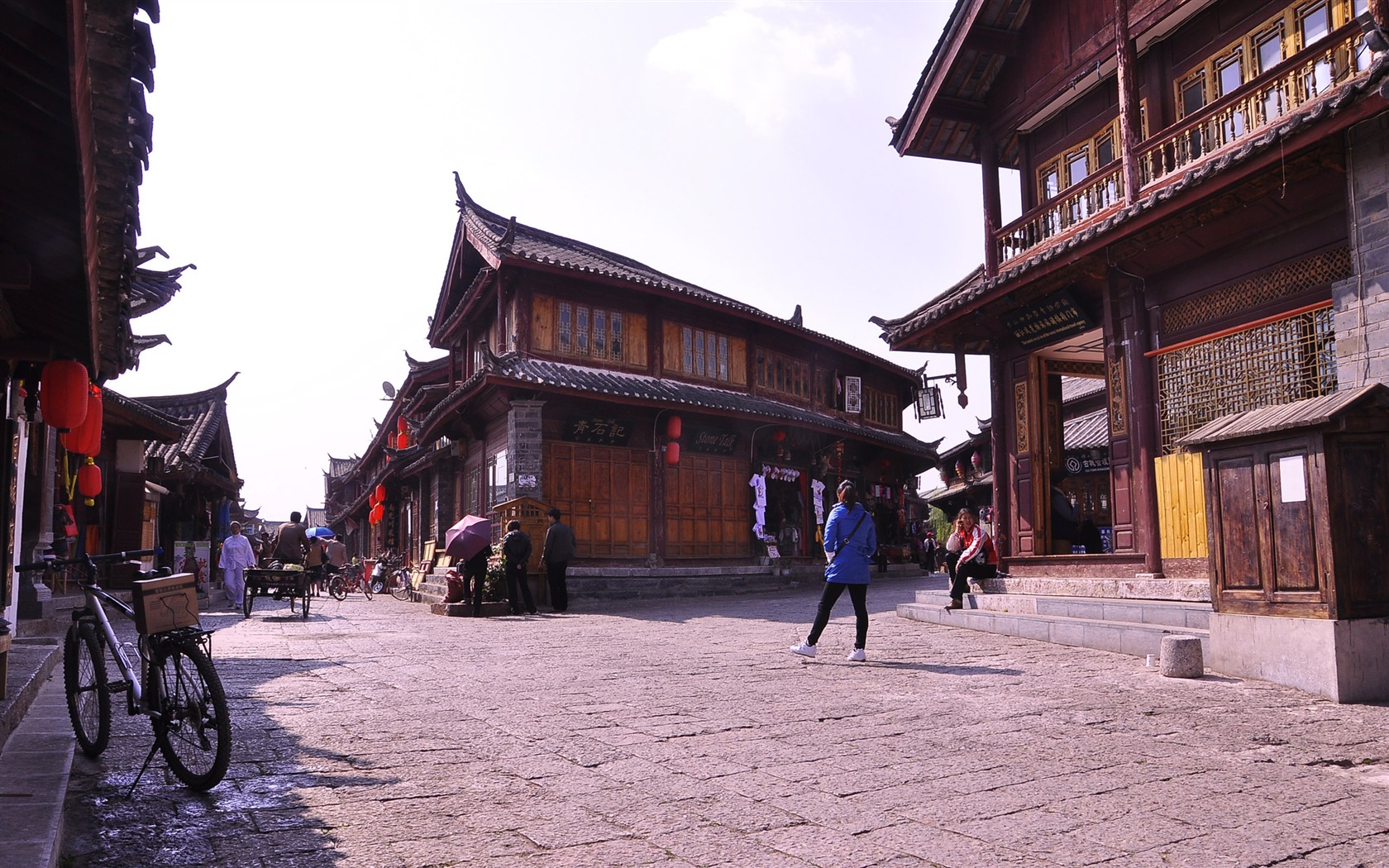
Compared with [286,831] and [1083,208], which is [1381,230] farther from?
[286,831]

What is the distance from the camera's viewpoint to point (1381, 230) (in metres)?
7.86

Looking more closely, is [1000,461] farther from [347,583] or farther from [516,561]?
[347,583]

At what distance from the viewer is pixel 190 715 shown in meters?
4.38

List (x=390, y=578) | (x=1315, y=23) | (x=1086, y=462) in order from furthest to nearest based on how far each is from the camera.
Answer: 1. (x=390, y=578)
2. (x=1086, y=462)
3. (x=1315, y=23)

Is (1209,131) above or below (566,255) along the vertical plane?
below

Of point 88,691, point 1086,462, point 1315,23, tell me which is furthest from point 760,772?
point 1086,462

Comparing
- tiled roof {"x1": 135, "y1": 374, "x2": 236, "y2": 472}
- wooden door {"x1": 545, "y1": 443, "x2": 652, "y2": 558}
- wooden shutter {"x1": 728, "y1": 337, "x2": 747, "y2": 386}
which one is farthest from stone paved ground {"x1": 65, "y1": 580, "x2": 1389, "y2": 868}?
tiled roof {"x1": 135, "y1": 374, "x2": 236, "y2": 472}

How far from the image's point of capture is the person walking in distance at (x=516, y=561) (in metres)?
15.1

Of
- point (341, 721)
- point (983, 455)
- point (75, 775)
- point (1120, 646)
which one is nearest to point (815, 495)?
point (983, 455)

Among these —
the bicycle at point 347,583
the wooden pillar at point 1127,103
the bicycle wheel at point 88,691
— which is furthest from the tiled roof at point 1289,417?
the bicycle at point 347,583

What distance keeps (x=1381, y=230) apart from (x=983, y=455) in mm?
23265

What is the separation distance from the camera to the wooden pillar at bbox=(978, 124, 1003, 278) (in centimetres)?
1327

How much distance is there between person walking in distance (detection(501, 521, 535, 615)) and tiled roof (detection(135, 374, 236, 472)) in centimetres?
1229

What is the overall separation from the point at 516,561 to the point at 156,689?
1082 cm
